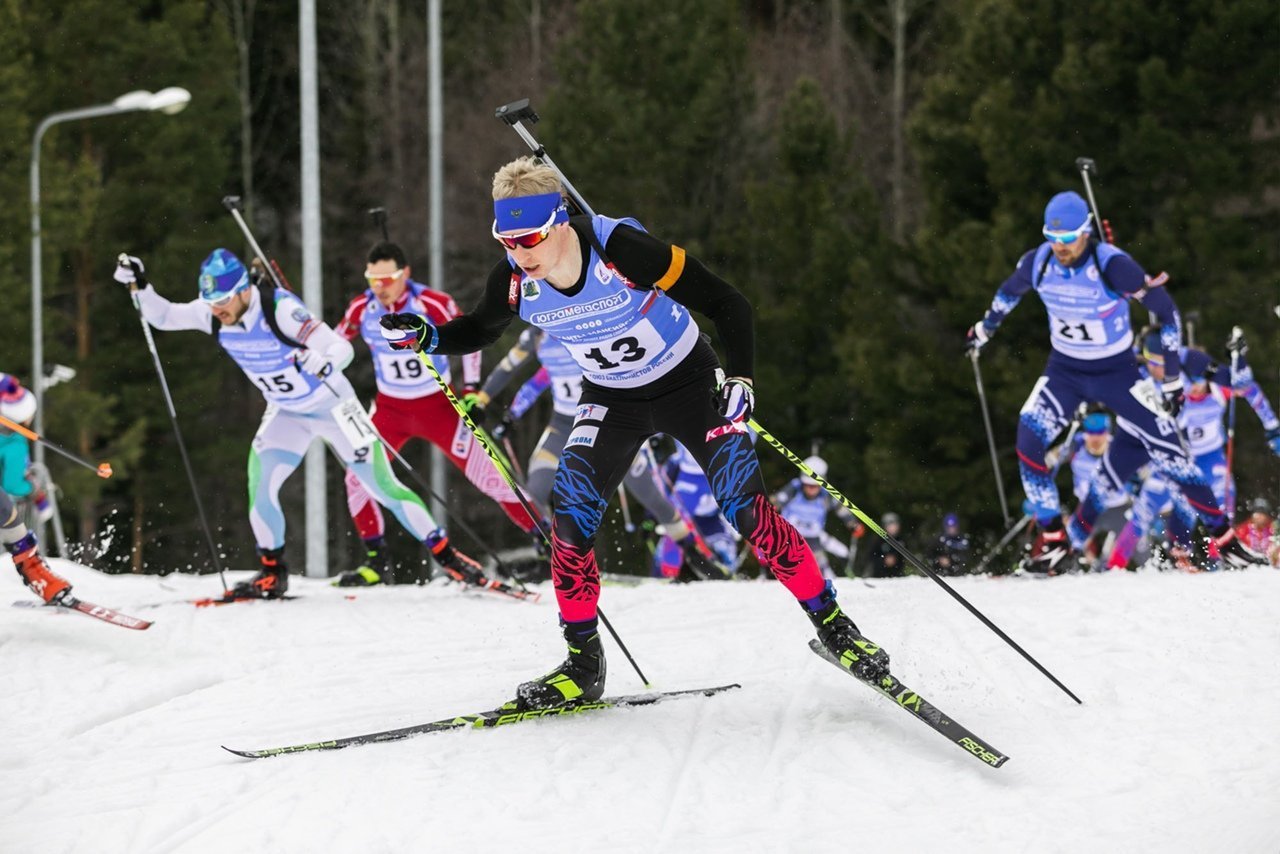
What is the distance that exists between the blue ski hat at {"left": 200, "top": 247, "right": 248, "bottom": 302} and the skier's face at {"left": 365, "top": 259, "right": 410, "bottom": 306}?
3.32 feet

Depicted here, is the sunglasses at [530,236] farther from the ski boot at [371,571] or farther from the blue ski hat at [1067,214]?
the ski boot at [371,571]

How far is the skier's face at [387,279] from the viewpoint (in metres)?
8.95

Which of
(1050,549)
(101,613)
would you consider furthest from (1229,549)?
(101,613)

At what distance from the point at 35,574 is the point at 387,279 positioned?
2822mm

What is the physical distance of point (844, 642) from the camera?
17.1 ft

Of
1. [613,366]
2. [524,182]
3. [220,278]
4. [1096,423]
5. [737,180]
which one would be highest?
[524,182]

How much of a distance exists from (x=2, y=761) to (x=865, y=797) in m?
3.31

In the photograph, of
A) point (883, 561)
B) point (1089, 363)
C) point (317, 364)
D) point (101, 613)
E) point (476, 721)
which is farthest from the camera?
point (883, 561)

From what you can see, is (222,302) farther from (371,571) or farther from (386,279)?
(371,571)

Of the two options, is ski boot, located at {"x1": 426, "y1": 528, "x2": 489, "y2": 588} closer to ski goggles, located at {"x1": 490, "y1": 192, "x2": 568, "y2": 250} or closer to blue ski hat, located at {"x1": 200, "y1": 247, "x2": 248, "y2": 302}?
blue ski hat, located at {"x1": 200, "y1": 247, "x2": 248, "y2": 302}

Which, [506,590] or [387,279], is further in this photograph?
[387,279]

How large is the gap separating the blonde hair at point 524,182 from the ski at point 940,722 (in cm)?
219

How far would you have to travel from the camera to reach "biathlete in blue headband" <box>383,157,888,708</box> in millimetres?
4965

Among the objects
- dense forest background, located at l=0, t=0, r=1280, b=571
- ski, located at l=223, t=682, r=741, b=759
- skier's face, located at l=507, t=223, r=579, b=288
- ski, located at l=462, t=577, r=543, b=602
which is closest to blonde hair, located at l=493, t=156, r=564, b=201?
skier's face, located at l=507, t=223, r=579, b=288
